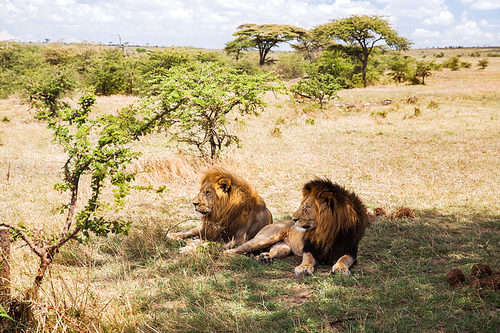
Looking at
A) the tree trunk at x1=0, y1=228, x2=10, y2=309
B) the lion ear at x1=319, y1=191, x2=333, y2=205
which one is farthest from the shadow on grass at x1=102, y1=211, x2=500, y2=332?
the tree trunk at x1=0, y1=228, x2=10, y2=309

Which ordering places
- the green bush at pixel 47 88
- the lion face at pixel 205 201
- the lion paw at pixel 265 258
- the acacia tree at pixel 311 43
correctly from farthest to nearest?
the acacia tree at pixel 311 43
the green bush at pixel 47 88
the lion face at pixel 205 201
the lion paw at pixel 265 258

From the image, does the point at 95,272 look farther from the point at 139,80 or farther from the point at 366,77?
the point at 366,77

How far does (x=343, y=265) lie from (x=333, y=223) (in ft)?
1.60

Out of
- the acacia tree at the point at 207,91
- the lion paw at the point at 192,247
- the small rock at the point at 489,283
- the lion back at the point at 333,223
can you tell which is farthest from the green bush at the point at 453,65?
the lion paw at the point at 192,247

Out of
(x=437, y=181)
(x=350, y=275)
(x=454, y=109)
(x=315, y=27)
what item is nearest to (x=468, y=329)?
(x=350, y=275)

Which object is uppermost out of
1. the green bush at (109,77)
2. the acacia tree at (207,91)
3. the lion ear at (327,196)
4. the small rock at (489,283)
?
the green bush at (109,77)

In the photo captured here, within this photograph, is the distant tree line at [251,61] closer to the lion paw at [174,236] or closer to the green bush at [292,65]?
the green bush at [292,65]

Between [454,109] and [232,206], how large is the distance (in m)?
20.3

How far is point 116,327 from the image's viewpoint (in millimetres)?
3270

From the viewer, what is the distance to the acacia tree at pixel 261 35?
155 ft

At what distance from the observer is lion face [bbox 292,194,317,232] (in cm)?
456

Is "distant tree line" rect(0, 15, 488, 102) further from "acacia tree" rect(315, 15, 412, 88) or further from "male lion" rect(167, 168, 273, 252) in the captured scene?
"male lion" rect(167, 168, 273, 252)

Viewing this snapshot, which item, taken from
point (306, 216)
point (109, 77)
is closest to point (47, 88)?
point (109, 77)

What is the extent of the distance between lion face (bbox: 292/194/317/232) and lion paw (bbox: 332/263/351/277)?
518mm
